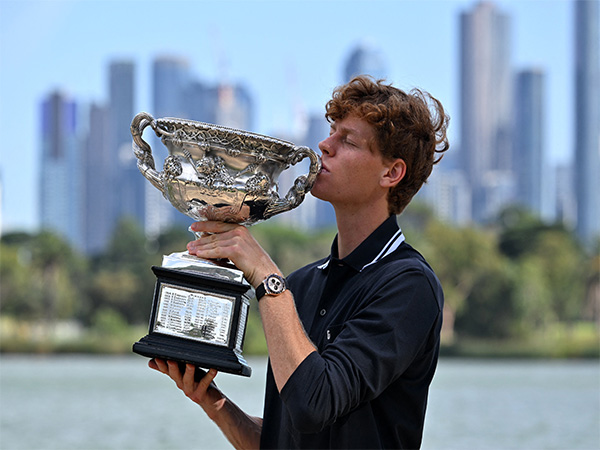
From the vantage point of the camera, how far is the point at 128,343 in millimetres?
54094

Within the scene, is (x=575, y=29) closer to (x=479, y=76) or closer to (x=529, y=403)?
(x=479, y=76)

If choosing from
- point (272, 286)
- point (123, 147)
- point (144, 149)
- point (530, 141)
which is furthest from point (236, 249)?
point (530, 141)

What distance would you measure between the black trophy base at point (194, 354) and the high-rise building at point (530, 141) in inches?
6709

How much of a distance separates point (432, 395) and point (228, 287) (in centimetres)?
2834

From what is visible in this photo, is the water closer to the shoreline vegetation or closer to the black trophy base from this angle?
the shoreline vegetation

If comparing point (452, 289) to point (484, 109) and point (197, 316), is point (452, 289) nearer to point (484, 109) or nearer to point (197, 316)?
point (197, 316)

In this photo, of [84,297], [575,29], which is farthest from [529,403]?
[575,29]

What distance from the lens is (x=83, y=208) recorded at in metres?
177

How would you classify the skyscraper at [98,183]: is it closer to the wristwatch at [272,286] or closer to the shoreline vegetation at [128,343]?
the shoreline vegetation at [128,343]

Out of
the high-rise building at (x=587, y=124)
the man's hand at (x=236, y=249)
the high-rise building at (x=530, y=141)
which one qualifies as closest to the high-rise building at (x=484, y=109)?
the high-rise building at (x=530, y=141)

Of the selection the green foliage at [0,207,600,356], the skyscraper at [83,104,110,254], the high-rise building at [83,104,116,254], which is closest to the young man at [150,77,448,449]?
the green foliage at [0,207,600,356]

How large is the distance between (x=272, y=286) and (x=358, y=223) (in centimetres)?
37

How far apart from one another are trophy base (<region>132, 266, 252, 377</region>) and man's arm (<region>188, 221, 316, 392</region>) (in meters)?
0.10

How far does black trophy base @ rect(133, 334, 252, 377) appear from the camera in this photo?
8.43 feet
